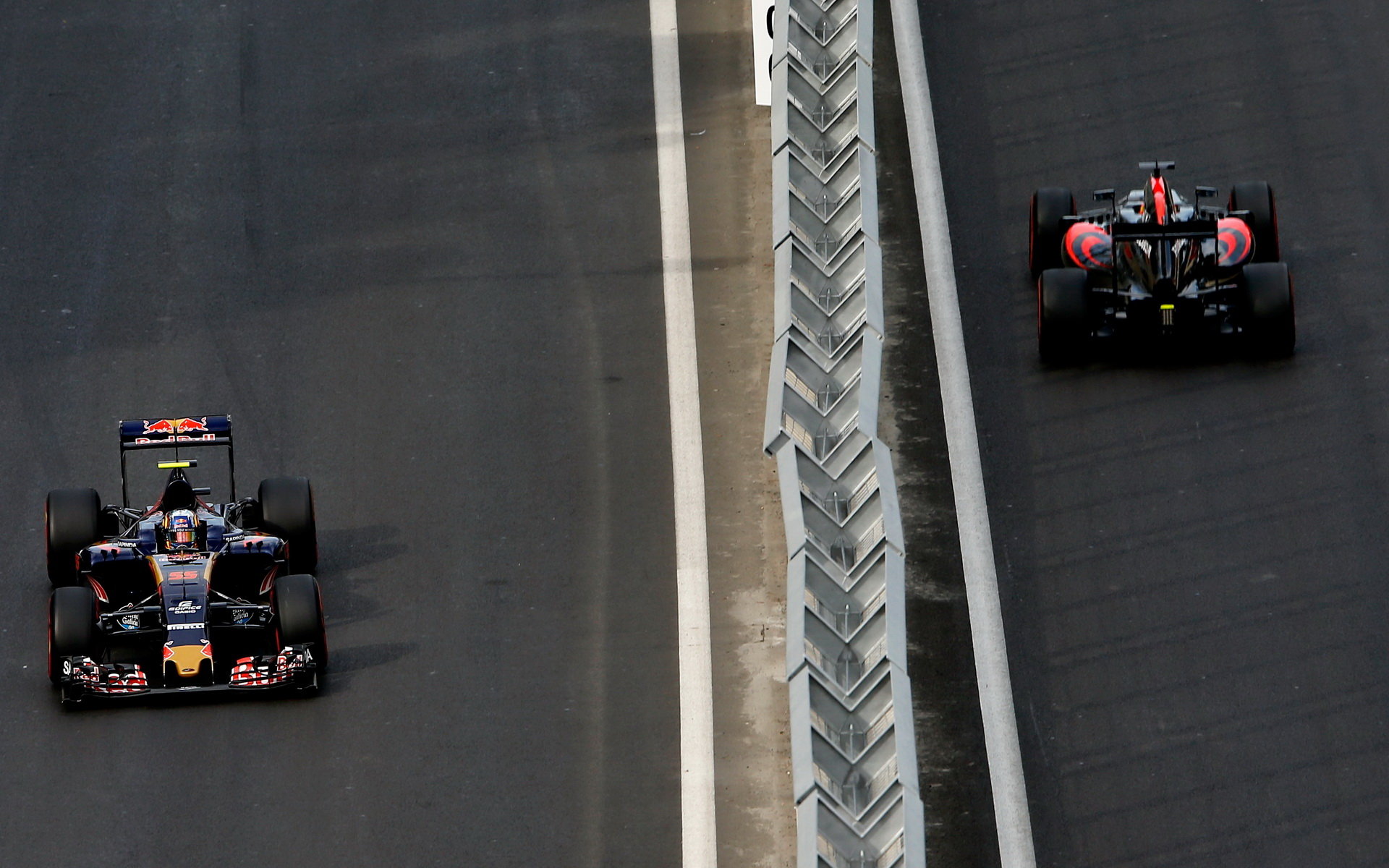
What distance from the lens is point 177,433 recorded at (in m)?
23.8

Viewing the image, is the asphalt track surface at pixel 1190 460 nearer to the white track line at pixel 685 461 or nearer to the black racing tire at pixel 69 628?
the white track line at pixel 685 461

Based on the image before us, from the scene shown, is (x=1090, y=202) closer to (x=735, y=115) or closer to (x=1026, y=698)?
(x=735, y=115)

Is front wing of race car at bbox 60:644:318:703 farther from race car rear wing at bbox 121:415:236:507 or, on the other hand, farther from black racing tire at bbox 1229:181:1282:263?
black racing tire at bbox 1229:181:1282:263

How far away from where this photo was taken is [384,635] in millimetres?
23516

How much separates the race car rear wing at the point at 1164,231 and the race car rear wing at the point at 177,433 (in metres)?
7.79

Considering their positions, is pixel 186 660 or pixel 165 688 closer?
pixel 186 660

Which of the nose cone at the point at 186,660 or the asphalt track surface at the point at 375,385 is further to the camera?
the nose cone at the point at 186,660

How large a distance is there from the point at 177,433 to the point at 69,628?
2120mm

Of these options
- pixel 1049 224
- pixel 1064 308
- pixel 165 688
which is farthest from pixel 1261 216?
pixel 165 688

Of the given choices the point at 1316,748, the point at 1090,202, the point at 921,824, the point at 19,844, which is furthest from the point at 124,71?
the point at 921,824

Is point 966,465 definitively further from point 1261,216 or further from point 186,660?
point 186,660

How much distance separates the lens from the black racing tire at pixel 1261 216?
27.6 metres

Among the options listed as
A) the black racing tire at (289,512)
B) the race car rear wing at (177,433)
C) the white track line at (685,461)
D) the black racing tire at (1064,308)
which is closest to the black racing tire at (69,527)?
the race car rear wing at (177,433)

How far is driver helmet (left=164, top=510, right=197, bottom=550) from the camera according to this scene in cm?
2302
